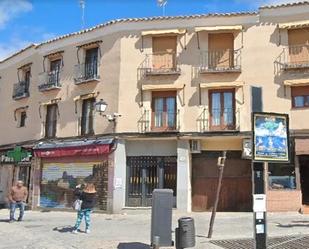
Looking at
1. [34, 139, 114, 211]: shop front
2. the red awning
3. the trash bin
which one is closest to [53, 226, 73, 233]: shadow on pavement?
the trash bin

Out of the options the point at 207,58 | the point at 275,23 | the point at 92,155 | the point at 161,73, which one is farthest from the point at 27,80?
the point at 275,23

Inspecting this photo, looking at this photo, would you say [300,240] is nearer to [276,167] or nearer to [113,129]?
[276,167]

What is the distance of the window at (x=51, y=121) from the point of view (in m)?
24.6

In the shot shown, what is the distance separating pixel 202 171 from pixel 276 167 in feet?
10.7

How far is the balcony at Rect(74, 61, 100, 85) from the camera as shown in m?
23.0

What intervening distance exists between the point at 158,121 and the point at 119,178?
3.12m

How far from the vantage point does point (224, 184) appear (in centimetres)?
2131

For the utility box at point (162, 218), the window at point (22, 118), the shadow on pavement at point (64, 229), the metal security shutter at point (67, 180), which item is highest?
the window at point (22, 118)

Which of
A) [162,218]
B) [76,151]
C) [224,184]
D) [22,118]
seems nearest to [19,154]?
[22,118]

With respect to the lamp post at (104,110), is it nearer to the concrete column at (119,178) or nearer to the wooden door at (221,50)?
the concrete column at (119,178)

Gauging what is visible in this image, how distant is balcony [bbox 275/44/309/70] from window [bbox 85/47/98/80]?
28.2 feet

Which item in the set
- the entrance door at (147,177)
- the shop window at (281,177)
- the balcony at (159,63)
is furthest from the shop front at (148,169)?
the shop window at (281,177)

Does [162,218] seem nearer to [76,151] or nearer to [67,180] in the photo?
[76,151]

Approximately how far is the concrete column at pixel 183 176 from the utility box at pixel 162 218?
9.55 meters
